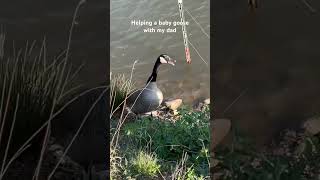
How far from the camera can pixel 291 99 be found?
14.1 feet

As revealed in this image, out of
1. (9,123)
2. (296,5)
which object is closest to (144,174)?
(9,123)

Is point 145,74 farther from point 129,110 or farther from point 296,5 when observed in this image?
point 296,5

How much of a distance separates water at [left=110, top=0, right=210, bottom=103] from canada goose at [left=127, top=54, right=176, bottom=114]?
0.10ft

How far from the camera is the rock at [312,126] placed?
13.8ft

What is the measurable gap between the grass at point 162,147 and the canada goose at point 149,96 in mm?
74

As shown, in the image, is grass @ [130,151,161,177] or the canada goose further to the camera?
the canada goose

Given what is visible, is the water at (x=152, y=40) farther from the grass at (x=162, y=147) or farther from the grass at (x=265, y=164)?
the grass at (x=265, y=164)

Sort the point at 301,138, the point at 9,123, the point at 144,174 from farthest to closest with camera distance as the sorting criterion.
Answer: the point at 301,138 < the point at 144,174 < the point at 9,123

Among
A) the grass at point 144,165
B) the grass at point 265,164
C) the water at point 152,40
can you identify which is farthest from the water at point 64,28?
the grass at point 265,164

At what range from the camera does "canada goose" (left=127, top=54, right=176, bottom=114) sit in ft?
12.9

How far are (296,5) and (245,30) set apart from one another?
0.42m

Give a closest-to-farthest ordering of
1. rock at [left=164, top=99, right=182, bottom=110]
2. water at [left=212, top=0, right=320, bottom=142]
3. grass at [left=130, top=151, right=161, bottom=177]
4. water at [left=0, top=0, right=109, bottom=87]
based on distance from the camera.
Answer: grass at [left=130, top=151, right=161, bottom=177]
water at [left=0, top=0, right=109, bottom=87]
rock at [left=164, top=99, right=182, bottom=110]
water at [left=212, top=0, right=320, bottom=142]

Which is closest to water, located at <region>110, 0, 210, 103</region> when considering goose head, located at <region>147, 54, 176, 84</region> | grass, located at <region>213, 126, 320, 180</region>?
goose head, located at <region>147, 54, 176, 84</region>

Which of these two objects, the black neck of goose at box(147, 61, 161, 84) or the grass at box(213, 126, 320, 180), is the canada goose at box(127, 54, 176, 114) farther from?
the grass at box(213, 126, 320, 180)
